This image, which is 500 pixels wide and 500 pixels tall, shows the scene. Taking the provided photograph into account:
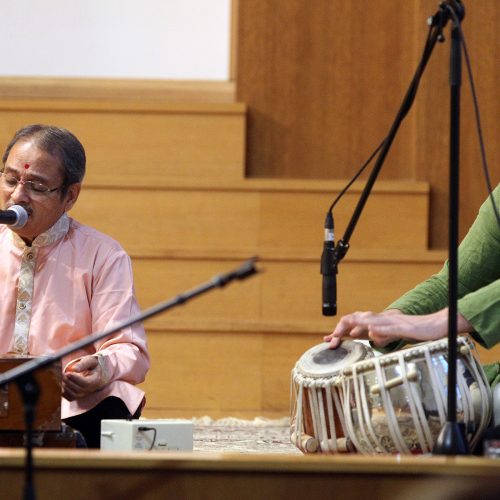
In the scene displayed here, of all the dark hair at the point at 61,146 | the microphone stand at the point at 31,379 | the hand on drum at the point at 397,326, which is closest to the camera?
the microphone stand at the point at 31,379

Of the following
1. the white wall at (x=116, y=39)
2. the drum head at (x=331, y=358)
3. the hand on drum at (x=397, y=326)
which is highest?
the white wall at (x=116, y=39)

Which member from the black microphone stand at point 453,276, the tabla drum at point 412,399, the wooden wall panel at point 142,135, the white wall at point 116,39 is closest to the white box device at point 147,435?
the tabla drum at point 412,399

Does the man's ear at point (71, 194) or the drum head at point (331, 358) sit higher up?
the man's ear at point (71, 194)

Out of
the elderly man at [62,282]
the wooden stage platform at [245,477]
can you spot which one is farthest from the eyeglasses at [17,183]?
the wooden stage platform at [245,477]

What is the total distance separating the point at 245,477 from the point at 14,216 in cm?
113

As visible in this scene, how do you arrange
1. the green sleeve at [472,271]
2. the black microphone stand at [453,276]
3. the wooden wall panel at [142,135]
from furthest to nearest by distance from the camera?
the wooden wall panel at [142,135]
the green sleeve at [472,271]
the black microphone stand at [453,276]

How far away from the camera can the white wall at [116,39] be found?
5.18 meters

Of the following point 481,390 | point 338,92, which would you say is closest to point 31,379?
point 481,390

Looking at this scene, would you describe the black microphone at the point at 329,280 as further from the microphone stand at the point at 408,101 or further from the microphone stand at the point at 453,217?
the microphone stand at the point at 453,217

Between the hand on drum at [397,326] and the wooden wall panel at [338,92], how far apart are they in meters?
2.66

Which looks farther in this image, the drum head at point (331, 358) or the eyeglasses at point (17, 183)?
the eyeglasses at point (17, 183)

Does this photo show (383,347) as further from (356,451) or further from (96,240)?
(96,240)

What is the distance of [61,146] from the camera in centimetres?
272

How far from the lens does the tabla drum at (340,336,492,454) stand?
2160 mm
